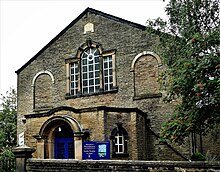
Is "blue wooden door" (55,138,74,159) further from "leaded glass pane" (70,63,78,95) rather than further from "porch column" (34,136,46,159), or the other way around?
"leaded glass pane" (70,63,78,95)

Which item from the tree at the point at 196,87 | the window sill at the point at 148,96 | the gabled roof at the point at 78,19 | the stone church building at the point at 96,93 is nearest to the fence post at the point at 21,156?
the tree at the point at 196,87

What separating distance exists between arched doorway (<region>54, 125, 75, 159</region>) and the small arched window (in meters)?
Result: 2.84

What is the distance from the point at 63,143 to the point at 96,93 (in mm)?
3902

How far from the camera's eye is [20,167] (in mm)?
14914

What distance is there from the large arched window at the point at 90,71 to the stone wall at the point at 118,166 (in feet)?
36.6

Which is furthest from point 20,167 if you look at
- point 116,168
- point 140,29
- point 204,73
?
point 140,29

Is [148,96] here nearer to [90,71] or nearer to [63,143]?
[90,71]

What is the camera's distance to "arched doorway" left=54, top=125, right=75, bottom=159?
77.4 ft

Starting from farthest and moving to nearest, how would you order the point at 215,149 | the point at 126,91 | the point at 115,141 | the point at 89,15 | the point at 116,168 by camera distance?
the point at 89,15, the point at 126,91, the point at 215,149, the point at 115,141, the point at 116,168

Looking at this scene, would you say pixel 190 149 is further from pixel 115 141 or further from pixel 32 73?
pixel 32 73

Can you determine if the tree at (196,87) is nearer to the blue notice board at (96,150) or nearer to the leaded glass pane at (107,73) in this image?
the blue notice board at (96,150)

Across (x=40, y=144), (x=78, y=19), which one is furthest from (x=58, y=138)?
(x=78, y=19)

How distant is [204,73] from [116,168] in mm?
4182

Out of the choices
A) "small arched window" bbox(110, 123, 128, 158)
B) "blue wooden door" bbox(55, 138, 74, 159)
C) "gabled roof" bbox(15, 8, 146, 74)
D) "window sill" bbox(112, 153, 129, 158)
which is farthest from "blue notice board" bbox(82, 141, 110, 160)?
"gabled roof" bbox(15, 8, 146, 74)
